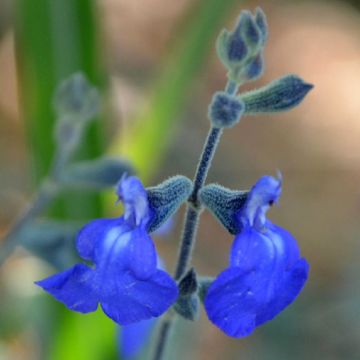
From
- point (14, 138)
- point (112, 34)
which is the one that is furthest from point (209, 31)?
point (112, 34)

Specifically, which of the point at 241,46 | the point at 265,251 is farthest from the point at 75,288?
the point at 241,46

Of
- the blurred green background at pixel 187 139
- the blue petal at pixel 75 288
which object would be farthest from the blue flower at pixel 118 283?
the blurred green background at pixel 187 139

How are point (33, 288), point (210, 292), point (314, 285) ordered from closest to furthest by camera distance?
1. point (210, 292)
2. point (33, 288)
3. point (314, 285)

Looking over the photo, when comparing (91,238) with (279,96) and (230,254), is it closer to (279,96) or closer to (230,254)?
(230,254)

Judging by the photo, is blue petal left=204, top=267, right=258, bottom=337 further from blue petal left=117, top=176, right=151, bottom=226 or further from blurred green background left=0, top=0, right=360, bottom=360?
blurred green background left=0, top=0, right=360, bottom=360

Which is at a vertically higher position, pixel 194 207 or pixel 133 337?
pixel 194 207

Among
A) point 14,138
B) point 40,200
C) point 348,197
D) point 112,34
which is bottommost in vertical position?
point 40,200

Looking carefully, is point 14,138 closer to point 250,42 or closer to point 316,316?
point 316,316
